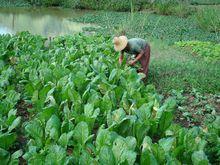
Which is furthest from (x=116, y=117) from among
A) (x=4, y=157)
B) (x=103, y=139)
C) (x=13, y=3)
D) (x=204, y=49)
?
(x=13, y=3)

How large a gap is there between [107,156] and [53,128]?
34.3 inches

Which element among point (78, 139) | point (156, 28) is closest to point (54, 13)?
point (156, 28)

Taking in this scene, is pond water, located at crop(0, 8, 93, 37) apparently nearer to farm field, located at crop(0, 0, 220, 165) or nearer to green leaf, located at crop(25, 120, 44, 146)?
farm field, located at crop(0, 0, 220, 165)

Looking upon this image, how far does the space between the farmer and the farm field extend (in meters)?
0.26

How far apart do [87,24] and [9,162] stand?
12.4 m

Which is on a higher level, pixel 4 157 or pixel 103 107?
pixel 103 107

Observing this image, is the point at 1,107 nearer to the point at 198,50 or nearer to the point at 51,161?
the point at 51,161

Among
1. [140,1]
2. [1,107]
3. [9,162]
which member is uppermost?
[140,1]

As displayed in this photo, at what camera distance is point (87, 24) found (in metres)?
15.7

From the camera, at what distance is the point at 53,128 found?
4066 millimetres

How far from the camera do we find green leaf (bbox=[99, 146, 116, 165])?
3.42 metres

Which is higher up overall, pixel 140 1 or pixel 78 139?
pixel 140 1

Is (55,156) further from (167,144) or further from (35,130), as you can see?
(167,144)

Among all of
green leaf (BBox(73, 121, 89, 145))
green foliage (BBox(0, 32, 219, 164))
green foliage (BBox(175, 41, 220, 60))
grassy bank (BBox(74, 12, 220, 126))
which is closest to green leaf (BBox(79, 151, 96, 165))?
green foliage (BBox(0, 32, 219, 164))
